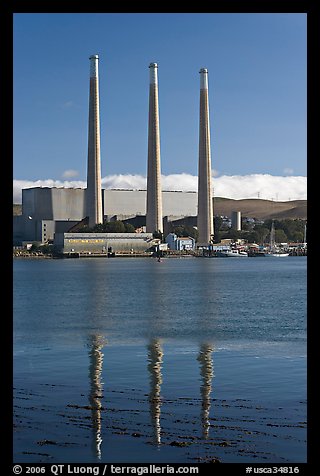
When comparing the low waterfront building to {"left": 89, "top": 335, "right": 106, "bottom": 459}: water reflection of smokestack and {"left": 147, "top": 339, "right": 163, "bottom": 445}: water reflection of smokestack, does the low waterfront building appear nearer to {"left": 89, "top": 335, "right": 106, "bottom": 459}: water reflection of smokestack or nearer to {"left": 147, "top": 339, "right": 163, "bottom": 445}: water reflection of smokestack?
{"left": 89, "top": 335, "right": 106, "bottom": 459}: water reflection of smokestack

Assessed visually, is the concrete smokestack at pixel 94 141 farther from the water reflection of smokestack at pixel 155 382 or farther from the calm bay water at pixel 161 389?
the water reflection of smokestack at pixel 155 382

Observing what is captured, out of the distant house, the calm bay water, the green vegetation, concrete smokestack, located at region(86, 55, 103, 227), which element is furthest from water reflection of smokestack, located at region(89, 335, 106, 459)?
the green vegetation

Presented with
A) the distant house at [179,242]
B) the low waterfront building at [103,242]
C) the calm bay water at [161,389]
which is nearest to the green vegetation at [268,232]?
the distant house at [179,242]

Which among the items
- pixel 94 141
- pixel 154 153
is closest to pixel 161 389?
pixel 94 141

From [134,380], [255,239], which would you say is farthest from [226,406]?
[255,239]

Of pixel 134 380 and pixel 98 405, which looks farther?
pixel 134 380
